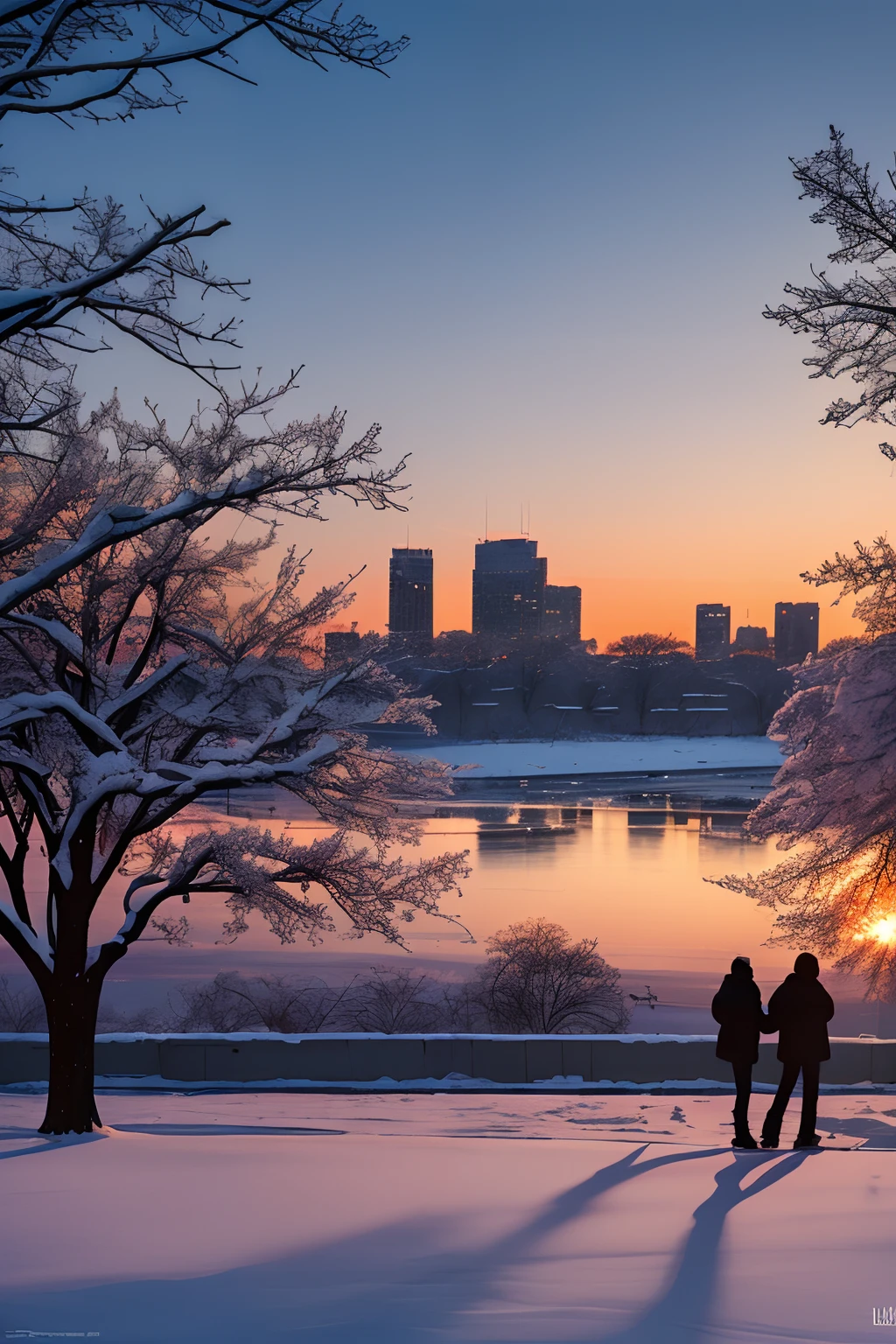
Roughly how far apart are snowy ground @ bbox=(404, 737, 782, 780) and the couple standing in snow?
71.5 metres

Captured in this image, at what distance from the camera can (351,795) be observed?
38.7 ft

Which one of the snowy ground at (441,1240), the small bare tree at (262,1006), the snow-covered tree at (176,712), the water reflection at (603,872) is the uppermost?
the snow-covered tree at (176,712)

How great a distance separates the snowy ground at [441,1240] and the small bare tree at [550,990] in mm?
11893

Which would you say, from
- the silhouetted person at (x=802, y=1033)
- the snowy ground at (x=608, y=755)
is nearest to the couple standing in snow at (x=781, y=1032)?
the silhouetted person at (x=802, y=1033)

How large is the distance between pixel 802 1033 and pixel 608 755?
289ft

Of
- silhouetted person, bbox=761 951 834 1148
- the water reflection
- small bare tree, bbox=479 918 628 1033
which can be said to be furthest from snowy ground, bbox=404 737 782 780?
silhouetted person, bbox=761 951 834 1148

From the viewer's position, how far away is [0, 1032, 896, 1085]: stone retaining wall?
15344 millimetres

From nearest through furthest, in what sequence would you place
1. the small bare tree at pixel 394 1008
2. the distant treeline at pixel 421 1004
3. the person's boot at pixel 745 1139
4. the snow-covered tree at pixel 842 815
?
the person's boot at pixel 745 1139 < the snow-covered tree at pixel 842 815 < the small bare tree at pixel 394 1008 < the distant treeline at pixel 421 1004

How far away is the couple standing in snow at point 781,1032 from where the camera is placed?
8.78 meters

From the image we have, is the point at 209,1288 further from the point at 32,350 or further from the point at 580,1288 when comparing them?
the point at 32,350

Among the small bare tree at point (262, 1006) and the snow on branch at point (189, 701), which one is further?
the small bare tree at point (262, 1006)

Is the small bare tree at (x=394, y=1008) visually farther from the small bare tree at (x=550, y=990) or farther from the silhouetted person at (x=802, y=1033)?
the silhouetted person at (x=802, y=1033)

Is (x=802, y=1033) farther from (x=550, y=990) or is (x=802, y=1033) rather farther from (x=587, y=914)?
(x=587, y=914)

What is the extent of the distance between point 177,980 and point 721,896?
1663cm
